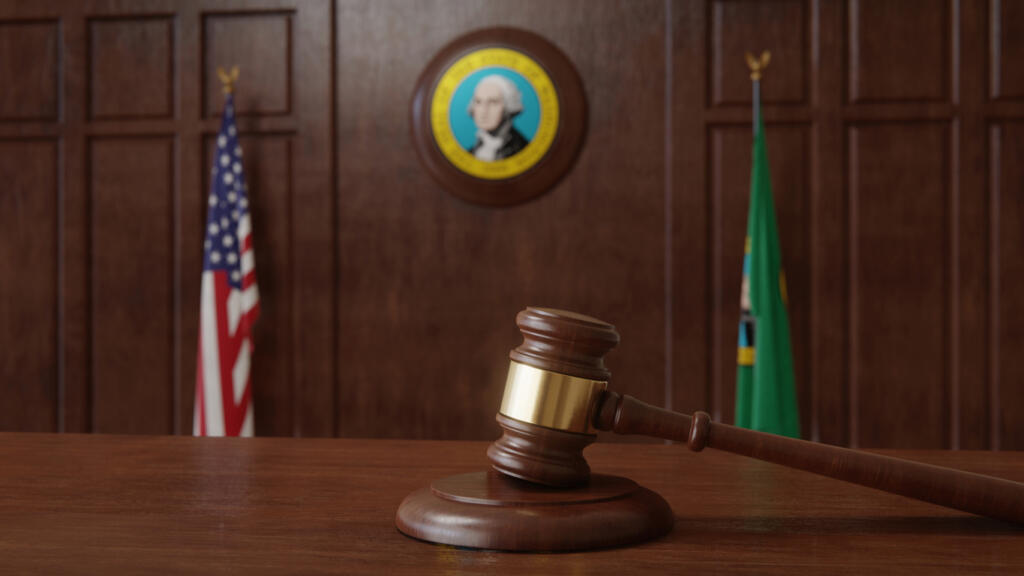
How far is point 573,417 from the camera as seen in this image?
0.70 metres

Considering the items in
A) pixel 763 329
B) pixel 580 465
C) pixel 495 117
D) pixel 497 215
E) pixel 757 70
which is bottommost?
pixel 763 329

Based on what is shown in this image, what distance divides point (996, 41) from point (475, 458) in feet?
13.7

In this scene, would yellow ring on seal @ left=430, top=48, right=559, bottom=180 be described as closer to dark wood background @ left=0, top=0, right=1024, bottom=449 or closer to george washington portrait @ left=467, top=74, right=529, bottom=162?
george washington portrait @ left=467, top=74, right=529, bottom=162

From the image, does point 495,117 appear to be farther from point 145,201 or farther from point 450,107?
point 145,201

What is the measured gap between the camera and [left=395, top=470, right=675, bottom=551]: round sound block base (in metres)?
0.61

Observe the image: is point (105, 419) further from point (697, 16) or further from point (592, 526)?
point (592, 526)

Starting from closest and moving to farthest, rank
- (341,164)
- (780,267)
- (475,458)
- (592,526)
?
(592,526) → (475,458) → (780,267) → (341,164)

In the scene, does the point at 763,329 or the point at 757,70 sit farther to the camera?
the point at 757,70

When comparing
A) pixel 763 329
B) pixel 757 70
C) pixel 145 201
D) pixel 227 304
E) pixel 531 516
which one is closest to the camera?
pixel 531 516

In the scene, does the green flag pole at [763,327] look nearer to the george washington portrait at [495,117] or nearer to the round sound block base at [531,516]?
the george washington portrait at [495,117]

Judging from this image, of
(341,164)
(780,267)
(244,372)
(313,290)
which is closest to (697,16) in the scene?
(780,267)

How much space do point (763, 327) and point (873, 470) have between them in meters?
3.34

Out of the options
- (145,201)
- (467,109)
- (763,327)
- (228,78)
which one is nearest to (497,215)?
(467,109)

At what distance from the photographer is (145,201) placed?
4488 millimetres
